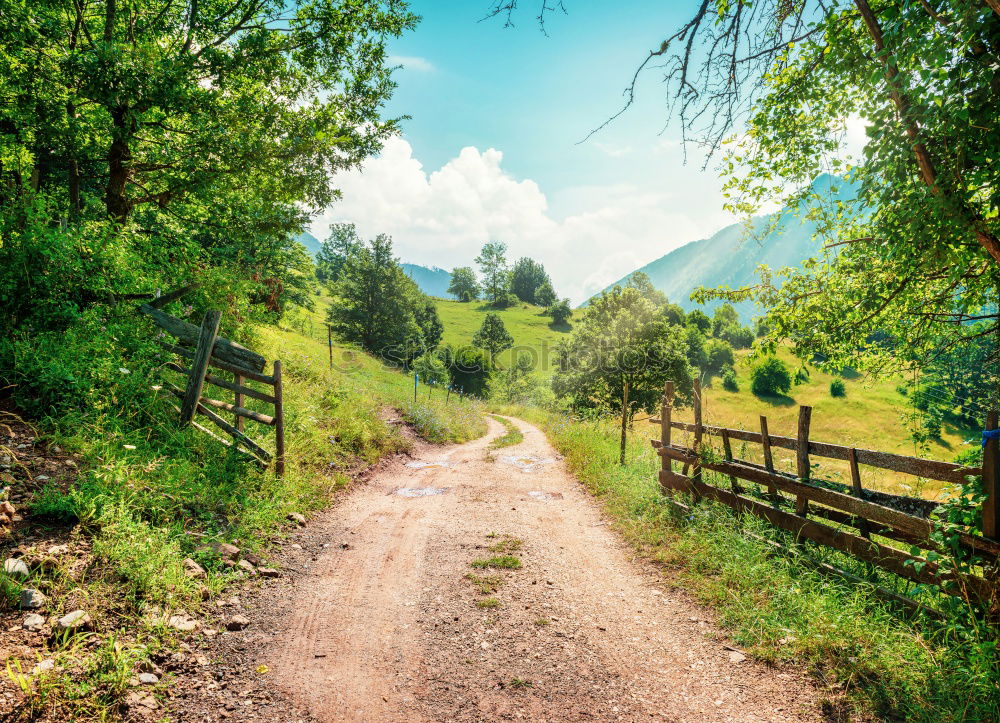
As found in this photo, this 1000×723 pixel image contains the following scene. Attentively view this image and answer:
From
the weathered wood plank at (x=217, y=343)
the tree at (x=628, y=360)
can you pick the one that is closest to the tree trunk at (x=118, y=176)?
the weathered wood plank at (x=217, y=343)

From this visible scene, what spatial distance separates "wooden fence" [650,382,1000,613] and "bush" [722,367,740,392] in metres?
72.4

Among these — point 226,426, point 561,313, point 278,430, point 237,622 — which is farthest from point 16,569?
point 561,313

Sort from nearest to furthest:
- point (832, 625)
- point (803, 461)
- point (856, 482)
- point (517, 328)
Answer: point (832, 625), point (856, 482), point (803, 461), point (517, 328)

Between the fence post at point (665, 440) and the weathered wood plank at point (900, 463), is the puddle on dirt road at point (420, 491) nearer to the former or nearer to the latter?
the fence post at point (665, 440)

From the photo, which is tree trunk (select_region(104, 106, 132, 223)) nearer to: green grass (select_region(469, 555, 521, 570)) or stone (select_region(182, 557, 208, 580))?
stone (select_region(182, 557, 208, 580))

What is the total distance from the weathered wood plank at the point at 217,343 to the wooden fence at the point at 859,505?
7891 millimetres

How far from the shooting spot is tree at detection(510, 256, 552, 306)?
128500 millimetres

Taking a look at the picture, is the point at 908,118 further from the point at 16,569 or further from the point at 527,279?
the point at 527,279

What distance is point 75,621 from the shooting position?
3377mm

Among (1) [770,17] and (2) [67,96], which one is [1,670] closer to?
(1) [770,17]

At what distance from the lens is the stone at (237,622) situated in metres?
4.14

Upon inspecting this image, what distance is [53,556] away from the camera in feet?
12.5

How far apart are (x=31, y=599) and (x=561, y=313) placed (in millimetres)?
98891

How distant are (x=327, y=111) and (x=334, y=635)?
10996 mm
